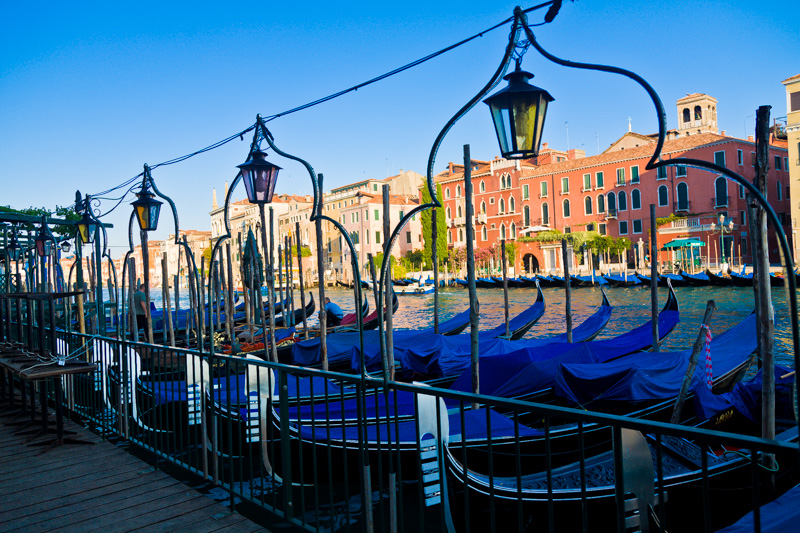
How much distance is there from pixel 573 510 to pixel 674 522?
743mm

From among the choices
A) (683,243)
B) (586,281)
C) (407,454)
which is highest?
(683,243)

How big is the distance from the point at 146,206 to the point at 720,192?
29586mm

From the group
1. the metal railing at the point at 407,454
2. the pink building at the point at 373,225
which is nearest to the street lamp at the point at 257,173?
the metal railing at the point at 407,454

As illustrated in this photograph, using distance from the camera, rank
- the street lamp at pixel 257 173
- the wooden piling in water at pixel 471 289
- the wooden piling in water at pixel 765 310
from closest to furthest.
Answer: the street lamp at pixel 257 173 → the wooden piling in water at pixel 765 310 → the wooden piling in water at pixel 471 289

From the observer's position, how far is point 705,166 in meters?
1.49

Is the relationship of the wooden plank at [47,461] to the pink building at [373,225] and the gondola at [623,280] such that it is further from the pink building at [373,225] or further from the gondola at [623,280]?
the pink building at [373,225]

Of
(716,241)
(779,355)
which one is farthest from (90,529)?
(716,241)

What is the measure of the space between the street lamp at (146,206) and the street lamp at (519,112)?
13.4ft

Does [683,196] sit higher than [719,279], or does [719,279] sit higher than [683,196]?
[683,196]

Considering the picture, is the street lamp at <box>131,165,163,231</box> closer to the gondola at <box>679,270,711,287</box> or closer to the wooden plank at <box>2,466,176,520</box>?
the wooden plank at <box>2,466,176,520</box>

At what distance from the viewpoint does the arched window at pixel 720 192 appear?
28.8 metres

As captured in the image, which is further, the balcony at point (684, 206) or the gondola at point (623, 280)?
the balcony at point (684, 206)

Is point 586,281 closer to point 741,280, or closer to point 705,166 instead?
point 741,280

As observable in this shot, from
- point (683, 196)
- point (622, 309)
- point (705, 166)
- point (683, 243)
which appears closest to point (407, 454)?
point (705, 166)
